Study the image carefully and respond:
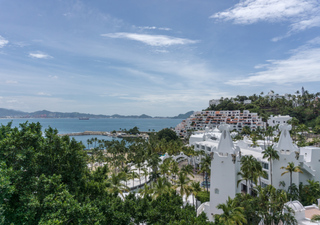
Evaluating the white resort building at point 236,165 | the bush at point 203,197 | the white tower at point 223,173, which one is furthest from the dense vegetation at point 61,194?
the bush at point 203,197

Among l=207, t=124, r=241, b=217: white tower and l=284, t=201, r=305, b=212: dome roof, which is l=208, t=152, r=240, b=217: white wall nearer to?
l=207, t=124, r=241, b=217: white tower

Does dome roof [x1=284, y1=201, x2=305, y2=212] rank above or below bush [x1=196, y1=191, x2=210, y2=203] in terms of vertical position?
above

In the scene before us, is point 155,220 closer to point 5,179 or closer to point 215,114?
point 5,179

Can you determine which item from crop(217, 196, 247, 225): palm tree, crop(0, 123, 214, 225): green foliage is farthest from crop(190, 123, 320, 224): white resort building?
crop(0, 123, 214, 225): green foliage

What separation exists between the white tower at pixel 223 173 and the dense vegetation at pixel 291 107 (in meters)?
85.7

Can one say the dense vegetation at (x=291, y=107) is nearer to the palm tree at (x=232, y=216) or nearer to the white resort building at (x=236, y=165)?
the white resort building at (x=236, y=165)

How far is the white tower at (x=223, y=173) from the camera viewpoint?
24.6 meters

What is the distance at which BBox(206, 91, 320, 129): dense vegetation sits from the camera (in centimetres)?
10906

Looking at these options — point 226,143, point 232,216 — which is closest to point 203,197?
point 226,143

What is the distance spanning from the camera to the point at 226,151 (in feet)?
82.3

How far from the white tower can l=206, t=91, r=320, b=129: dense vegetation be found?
85.7 meters

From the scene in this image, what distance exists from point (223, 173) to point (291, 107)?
12544 cm

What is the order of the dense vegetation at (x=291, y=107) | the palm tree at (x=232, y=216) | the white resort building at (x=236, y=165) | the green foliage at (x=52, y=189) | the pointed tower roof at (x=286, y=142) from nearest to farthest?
1. the green foliage at (x=52, y=189)
2. the palm tree at (x=232, y=216)
3. the white resort building at (x=236, y=165)
4. the pointed tower roof at (x=286, y=142)
5. the dense vegetation at (x=291, y=107)

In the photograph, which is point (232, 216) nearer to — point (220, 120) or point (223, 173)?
point (223, 173)
